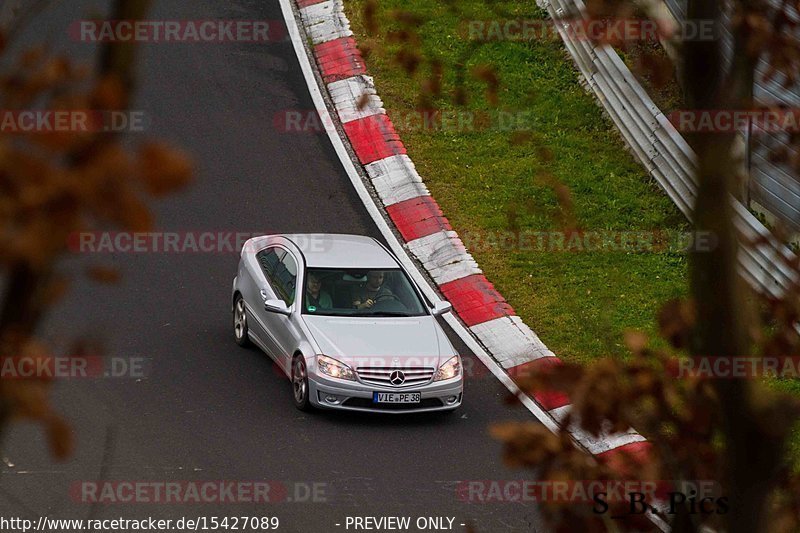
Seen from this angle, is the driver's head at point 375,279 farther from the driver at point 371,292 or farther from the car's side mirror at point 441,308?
the car's side mirror at point 441,308

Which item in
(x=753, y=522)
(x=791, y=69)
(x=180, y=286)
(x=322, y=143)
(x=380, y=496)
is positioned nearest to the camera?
(x=753, y=522)

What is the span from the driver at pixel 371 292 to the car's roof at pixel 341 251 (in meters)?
0.13

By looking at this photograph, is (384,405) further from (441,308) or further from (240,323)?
(240,323)

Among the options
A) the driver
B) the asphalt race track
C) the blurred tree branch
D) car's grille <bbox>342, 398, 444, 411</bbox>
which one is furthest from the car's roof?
the blurred tree branch

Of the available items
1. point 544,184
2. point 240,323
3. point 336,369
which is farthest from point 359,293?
point 544,184

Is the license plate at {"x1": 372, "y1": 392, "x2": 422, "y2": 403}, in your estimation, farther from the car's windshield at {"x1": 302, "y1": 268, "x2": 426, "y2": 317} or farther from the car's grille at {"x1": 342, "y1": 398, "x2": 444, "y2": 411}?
the car's windshield at {"x1": 302, "y1": 268, "x2": 426, "y2": 317}

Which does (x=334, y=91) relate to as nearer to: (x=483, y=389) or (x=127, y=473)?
(x=483, y=389)

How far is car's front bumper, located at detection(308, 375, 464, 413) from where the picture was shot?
444 inches

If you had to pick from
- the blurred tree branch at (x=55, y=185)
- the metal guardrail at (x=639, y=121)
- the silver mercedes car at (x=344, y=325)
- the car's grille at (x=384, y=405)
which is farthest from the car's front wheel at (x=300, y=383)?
the blurred tree branch at (x=55, y=185)

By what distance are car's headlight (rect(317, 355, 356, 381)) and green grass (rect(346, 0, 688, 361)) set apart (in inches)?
102

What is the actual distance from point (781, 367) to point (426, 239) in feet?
35.0

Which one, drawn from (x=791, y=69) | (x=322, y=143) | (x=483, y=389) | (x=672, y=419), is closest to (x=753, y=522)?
(x=672, y=419)

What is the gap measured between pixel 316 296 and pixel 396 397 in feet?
4.96

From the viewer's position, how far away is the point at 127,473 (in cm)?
1008
